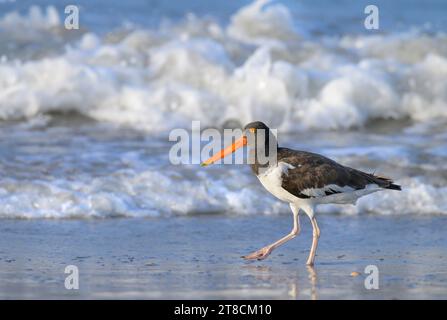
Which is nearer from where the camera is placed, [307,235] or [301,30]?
[307,235]

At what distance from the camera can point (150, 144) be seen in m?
12.7

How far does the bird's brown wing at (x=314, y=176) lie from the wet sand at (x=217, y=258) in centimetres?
58

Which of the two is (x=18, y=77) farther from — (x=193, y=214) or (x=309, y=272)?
(x=309, y=272)

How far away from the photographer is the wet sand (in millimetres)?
6895

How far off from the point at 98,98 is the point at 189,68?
5.52 feet

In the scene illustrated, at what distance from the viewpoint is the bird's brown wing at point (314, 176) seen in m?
8.41

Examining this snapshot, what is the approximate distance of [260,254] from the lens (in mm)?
8266

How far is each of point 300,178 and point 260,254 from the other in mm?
753

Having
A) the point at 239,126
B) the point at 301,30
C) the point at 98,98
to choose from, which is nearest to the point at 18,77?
the point at 98,98

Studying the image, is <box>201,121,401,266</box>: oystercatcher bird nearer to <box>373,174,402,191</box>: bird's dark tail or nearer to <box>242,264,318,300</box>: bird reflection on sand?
<box>373,174,402,191</box>: bird's dark tail

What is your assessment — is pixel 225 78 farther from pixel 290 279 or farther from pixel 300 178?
pixel 290 279

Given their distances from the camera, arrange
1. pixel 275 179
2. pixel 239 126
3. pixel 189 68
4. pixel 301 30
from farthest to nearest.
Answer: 1. pixel 301 30
2. pixel 189 68
3. pixel 239 126
4. pixel 275 179

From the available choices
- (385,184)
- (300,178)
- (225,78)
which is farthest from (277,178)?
(225,78)

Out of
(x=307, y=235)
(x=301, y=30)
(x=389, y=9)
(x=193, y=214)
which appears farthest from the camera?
(x=389, y=9)
